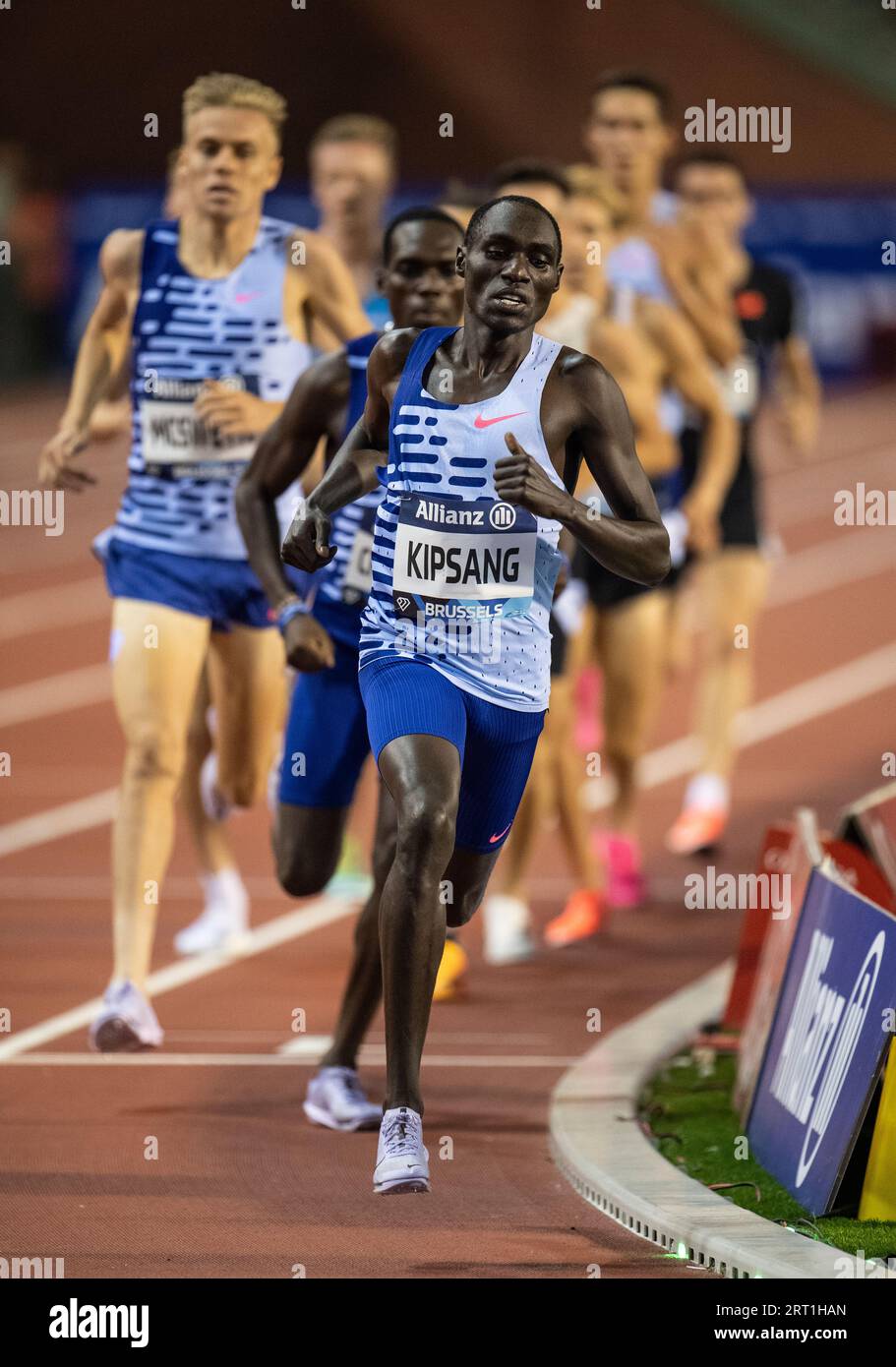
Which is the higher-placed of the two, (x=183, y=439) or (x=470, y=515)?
(x=183, y=439)

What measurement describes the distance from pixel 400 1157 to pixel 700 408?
6282mm

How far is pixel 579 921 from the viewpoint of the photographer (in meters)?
10.2

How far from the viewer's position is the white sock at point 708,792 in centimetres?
1207

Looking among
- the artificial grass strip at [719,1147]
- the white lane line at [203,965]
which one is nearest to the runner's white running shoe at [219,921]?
the white lane line at [203,965]

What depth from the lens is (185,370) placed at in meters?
7.96

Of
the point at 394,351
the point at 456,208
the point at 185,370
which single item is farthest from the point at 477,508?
the point at 456,208

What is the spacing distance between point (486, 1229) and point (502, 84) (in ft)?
115

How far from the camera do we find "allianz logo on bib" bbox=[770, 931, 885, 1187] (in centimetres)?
605

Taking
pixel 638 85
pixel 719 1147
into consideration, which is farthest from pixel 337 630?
pixel 638 85

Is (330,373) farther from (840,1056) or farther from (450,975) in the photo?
(450,975)

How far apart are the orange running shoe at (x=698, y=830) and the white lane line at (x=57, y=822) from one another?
2.75 m

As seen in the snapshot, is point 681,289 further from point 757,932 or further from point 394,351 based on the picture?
point 394,351

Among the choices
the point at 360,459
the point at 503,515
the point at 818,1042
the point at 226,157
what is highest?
the point at 226,157

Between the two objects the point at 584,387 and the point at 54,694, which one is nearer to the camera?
the point at 584,387
